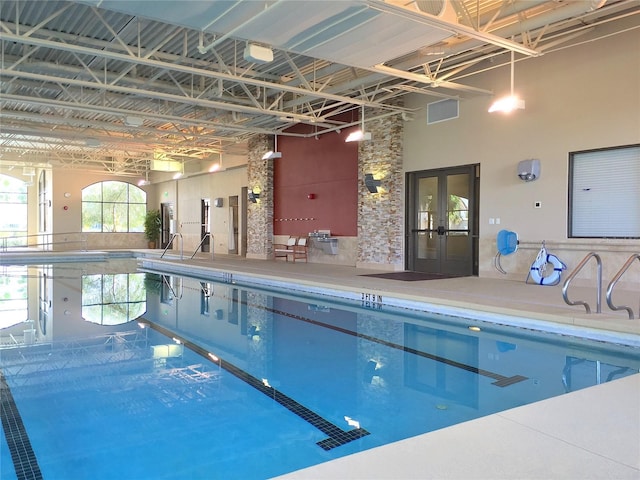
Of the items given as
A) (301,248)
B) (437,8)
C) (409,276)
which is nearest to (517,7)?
(437,8)

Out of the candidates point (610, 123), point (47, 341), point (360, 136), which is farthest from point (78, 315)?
point (610, 123)

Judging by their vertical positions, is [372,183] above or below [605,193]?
above

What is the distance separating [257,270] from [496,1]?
6.73m

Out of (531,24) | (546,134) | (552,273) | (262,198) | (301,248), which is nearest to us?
(531,24)

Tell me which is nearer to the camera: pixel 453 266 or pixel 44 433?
pixel 44 433

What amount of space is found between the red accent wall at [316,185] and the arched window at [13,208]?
1495 cm

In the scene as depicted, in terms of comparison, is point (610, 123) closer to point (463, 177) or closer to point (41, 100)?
point (463, 177)

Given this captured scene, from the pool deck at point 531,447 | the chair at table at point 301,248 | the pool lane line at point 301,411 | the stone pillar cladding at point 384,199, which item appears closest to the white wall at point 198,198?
the chair at table at point 301,248

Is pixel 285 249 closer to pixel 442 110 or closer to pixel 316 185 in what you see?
pixel 316 185

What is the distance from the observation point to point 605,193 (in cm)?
733

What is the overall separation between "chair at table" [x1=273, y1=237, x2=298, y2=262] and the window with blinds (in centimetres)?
757

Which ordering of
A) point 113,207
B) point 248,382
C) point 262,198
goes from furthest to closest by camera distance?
1. point 113,207
2. point 262,198
3. point 248,382

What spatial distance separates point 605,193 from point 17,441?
786cm

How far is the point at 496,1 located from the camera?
668cm
